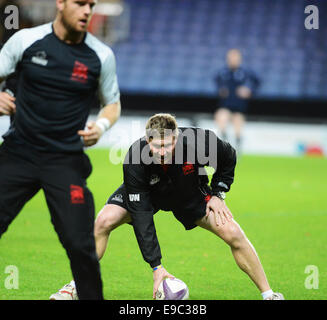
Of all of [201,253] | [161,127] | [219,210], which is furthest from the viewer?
[201,253]

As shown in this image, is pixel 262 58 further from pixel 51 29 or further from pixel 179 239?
pixel 51 29

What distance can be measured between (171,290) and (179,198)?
703mm

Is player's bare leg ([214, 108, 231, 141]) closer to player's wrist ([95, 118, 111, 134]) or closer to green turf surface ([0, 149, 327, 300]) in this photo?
green turf surface ([0, 149, 327, 300])

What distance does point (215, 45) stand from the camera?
29.0 m

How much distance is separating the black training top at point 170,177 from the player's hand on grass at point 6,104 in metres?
1.35

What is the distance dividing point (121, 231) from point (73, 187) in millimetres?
5010

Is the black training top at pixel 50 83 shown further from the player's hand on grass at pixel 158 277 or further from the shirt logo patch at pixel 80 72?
the player's hand on grass at pixel 158 277

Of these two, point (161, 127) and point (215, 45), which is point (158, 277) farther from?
point (215, 45)

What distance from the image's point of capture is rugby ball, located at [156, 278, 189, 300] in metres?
5.64

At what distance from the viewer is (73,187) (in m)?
4.57

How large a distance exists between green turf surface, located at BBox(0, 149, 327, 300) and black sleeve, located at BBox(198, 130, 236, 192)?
0.92 m

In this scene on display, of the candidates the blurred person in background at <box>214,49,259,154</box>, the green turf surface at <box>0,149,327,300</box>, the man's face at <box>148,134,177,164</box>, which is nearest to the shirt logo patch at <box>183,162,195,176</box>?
the man's face at <box>148,134,177,164</box>

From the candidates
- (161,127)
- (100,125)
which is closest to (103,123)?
(100,125)

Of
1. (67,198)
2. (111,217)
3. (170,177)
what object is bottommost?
(111,217)
